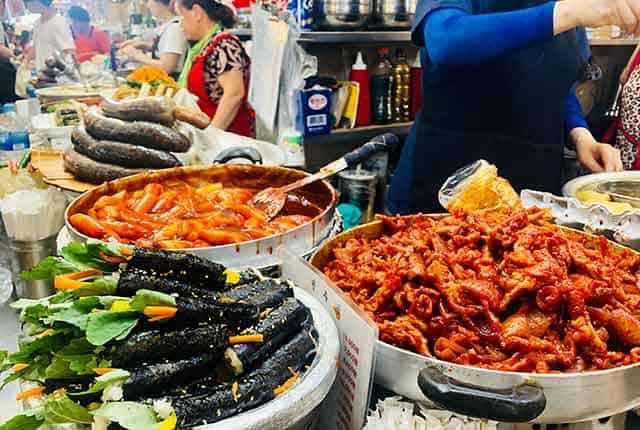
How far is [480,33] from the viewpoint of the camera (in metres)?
1.75

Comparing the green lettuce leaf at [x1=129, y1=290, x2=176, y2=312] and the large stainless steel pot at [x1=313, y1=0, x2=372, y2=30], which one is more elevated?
the large stainless steel pot at [x1=313, y1=0, x2=372, y2=30]

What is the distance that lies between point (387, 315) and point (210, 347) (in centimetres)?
39

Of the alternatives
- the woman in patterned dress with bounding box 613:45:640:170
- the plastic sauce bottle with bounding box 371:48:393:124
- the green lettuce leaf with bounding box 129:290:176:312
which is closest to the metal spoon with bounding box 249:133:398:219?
the green lettuce leaf with bounding box 129:290:176:312

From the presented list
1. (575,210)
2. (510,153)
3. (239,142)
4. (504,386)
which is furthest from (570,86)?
(504,386)

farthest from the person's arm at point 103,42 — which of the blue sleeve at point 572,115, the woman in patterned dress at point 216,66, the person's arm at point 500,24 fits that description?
the blue sleeve at point 572,115

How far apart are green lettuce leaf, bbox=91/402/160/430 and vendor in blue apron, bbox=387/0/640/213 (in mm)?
Answer: 1500

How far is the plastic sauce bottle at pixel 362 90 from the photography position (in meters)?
3.95

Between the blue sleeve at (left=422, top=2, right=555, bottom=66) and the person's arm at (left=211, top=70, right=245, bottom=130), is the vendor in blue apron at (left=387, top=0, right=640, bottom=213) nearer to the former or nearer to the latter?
the blue sleeve at (left=422, top=2, right=555, bottom=66)

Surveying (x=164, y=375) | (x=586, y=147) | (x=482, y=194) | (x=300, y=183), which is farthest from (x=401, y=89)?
(x=164, y=375)

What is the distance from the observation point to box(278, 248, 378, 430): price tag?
90cm

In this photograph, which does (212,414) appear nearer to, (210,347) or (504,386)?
(210,347)

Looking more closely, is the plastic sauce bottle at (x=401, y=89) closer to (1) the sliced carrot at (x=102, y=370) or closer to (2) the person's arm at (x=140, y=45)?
(2) the person's arm at (x=140, y=45)

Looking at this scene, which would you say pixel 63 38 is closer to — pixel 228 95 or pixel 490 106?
pixel 228 95

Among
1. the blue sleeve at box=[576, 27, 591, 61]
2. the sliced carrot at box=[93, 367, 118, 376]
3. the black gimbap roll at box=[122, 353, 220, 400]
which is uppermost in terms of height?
the blue sleeve at box=[576, 27, 591, 61]
